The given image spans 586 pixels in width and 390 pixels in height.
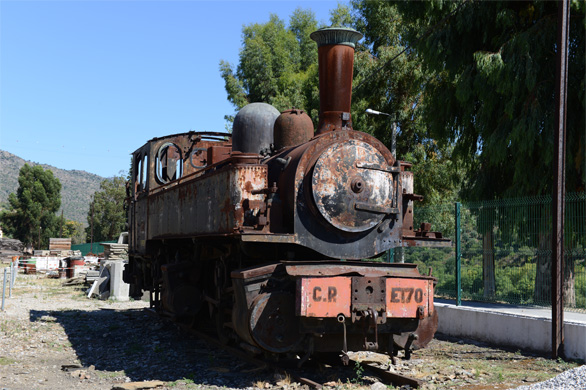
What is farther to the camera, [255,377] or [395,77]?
[395,77]

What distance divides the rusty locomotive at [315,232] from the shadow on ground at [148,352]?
1.36ft

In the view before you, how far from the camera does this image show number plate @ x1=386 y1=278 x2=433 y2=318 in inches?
256

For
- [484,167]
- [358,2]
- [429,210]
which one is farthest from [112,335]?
[358,2]

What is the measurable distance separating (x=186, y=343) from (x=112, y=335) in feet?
5.40

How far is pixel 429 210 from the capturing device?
12.0 metres

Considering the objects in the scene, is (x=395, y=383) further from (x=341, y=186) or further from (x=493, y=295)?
(x=493, y=295)

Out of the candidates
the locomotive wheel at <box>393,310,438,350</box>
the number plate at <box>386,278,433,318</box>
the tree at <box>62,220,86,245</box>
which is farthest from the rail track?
the tree at <box>62,220,86,245</box>

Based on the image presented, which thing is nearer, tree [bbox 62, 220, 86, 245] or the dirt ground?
the dirt ground

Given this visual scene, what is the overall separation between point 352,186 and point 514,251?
4.44 m

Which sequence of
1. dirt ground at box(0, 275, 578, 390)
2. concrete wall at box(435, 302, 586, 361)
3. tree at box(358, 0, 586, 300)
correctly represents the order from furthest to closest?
tree at box(358, 0, 586, 300)
concrete wall at box(435, 302, 586, 361)
dirt ground at box(0, 275, 578, 390)

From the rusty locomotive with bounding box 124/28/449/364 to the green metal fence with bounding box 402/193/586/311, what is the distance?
2754mm

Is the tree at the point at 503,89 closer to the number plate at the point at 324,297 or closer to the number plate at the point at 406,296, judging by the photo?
the number plate at the point at 406,296

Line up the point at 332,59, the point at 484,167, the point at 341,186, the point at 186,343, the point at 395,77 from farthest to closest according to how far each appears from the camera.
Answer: the point at 395,77, the point at 484,167, the point at 186,343, the point at 332,59, the point at 341,186

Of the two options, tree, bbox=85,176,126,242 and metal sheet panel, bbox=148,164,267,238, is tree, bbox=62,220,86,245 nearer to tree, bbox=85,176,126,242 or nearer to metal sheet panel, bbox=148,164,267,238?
tree, bbox=85,176,126,242
